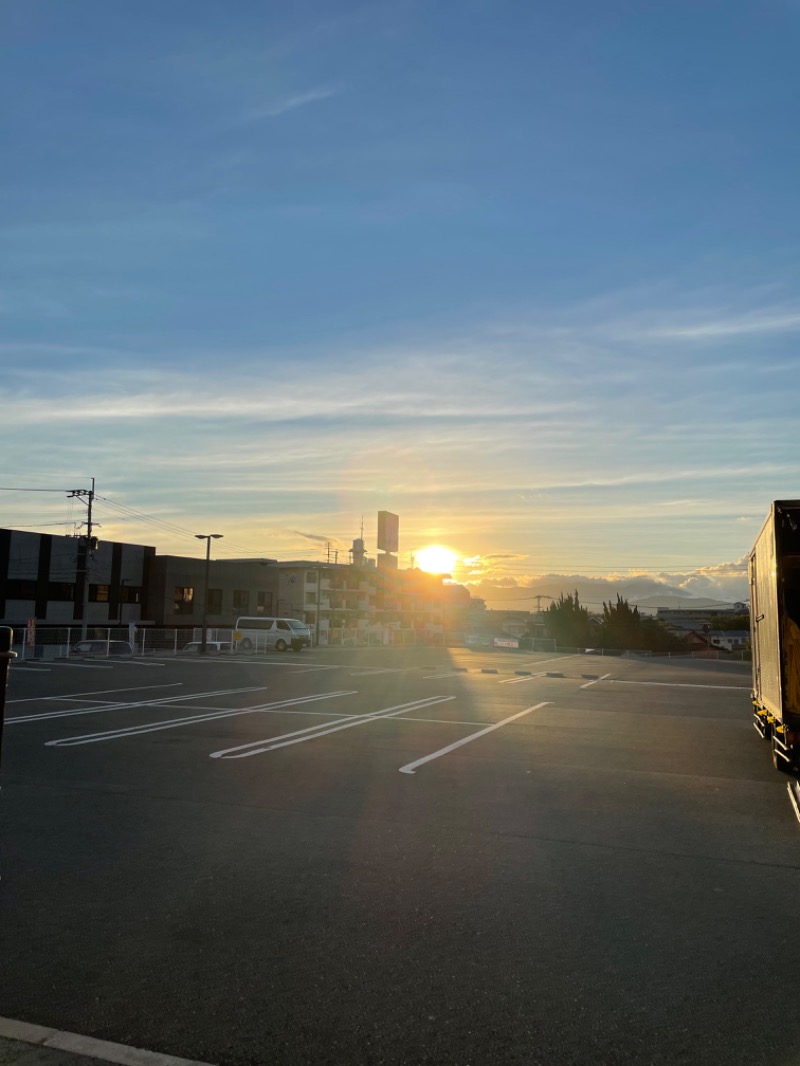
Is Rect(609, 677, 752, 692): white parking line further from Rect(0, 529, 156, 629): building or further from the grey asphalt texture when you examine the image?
Rect(0, 529, 156, 629): building

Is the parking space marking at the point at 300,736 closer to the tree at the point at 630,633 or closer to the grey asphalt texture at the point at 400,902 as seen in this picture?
the grey asphalt texture at the point at 400,902

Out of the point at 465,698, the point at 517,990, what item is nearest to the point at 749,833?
the point at 517,990

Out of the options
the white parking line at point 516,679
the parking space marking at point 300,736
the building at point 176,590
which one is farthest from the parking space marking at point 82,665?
the parking space marking at point 300,736

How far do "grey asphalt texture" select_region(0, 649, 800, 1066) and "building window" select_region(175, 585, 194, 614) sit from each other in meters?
62.6

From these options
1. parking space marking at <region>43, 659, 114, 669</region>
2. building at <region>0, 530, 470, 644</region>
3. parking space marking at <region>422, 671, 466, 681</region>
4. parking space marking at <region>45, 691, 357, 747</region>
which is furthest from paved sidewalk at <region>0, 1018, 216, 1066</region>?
building at <region>0, 530, 470, 644</region>

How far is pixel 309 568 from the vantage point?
9138cm

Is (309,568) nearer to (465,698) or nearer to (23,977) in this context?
(465,698)

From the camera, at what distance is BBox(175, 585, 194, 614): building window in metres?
74.1

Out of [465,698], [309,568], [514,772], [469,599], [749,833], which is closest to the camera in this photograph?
[749,833]

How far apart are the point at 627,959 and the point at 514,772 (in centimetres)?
639

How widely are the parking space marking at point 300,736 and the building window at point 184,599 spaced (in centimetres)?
5770

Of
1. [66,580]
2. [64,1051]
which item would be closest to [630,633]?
[66,580]

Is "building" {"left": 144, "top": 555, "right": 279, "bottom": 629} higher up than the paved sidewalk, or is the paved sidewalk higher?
"building" {"left": 144, "top": 555, "right": 279, "bottom": 629}

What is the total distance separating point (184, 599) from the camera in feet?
246
